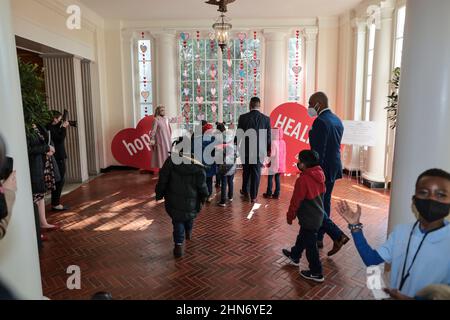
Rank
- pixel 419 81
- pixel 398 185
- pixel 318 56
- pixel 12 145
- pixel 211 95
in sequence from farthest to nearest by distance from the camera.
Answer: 1. pixel 211 95
2. pixel 318 56
3. pixel 398 185
4. pixel 419 81
5. pixel 12 145

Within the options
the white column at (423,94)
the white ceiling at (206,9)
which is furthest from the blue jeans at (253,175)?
the white ceiling at (206,9)

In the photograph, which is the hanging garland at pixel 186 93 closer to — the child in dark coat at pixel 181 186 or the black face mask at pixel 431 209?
the child in dark coat at pixel 181 186

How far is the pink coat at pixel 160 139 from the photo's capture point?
823cm

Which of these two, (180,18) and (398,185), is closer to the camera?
(398,185)

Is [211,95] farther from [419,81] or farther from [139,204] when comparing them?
[419,81]

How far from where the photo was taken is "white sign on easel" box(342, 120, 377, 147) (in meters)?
7.15

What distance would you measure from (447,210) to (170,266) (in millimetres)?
2989

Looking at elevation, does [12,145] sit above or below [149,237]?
above

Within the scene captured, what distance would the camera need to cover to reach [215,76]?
966cm

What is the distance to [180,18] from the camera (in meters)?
9.14

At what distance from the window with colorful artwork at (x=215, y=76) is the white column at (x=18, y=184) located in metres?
7.53

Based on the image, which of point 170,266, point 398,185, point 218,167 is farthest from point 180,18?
point 398,185

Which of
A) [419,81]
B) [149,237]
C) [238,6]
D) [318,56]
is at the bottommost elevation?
[149,237]

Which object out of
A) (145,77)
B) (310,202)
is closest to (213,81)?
(145,77)
